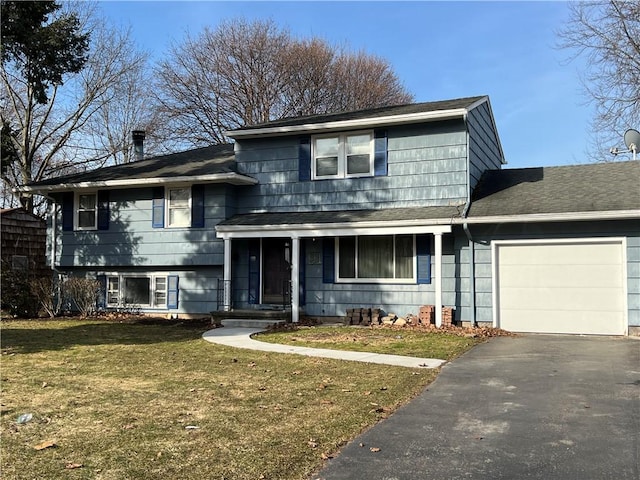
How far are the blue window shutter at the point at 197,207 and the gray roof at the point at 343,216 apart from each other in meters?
0.88

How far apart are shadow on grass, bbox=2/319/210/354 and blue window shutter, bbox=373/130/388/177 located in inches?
234

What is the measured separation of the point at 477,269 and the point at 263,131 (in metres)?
6.82

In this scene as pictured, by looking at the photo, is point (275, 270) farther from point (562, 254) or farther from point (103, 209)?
point (562, 254)

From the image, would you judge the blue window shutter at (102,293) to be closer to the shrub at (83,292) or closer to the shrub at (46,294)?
the shrub at (83,292)

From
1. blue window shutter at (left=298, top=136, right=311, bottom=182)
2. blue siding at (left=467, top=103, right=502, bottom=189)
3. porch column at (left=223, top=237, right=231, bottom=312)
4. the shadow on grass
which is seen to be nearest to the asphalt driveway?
the shadow on grass

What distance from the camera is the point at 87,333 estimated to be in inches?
500

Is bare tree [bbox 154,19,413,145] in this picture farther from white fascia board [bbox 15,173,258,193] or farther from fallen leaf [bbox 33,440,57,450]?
fallen leaf [bbox 33,440,57,450]

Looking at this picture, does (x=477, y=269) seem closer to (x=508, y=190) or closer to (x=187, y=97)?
(x=508, y=190)

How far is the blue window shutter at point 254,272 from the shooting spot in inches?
610

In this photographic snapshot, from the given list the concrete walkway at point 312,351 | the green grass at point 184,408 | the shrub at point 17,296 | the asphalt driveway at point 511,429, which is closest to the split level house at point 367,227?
the shrub at point 17,296

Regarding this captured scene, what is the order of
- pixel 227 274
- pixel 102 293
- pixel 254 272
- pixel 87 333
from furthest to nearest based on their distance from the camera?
pixel 102 293 < pixel 254 272 < pixel 227 274 < pixel 87 333

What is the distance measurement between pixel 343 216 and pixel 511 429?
9.31 meters

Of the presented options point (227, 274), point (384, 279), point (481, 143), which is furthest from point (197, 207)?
point (481, 143)

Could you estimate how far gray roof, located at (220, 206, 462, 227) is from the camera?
13062mm
